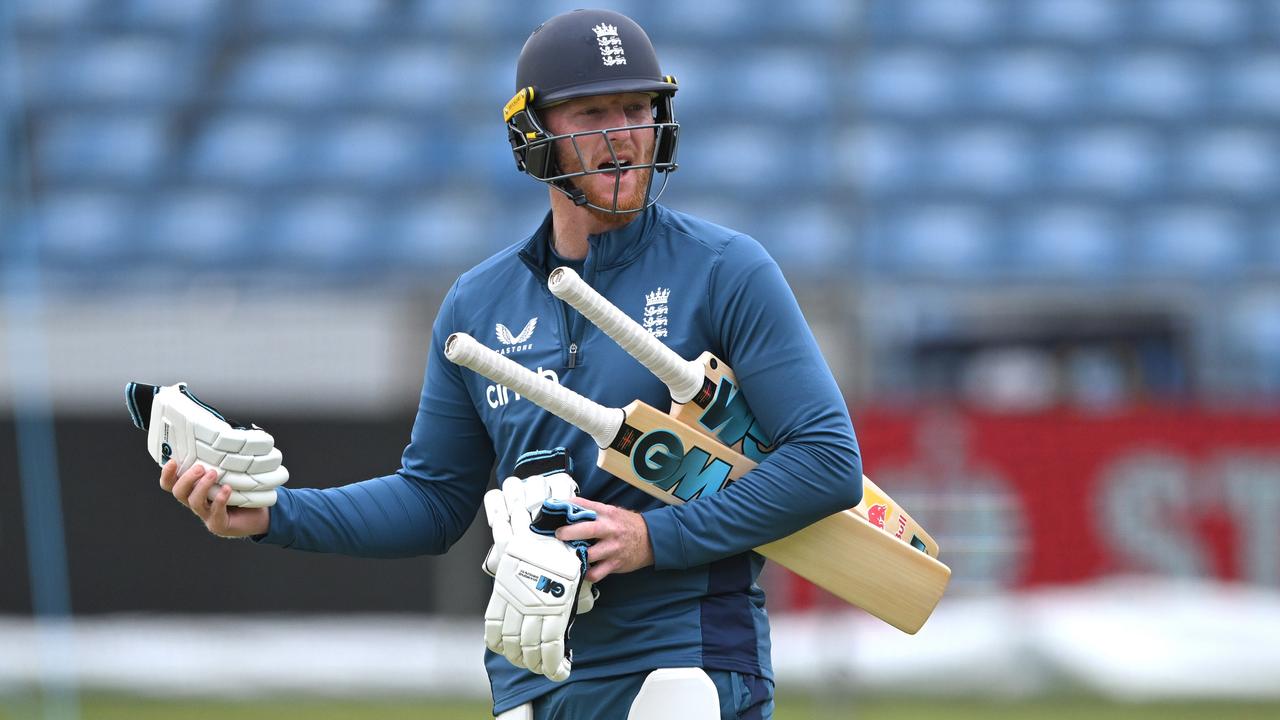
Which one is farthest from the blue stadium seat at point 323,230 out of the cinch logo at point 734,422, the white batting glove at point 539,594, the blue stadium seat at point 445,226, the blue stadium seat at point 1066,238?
the white batting glove at point 539,594

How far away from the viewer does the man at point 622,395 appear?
7.25 feet

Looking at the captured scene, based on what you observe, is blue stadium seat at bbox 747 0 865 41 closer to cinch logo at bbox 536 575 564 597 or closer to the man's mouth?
the man's mouth

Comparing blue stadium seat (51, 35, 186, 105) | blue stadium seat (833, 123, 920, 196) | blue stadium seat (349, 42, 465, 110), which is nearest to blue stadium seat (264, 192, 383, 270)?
blue stadium seat (349, 42, 465, 110)

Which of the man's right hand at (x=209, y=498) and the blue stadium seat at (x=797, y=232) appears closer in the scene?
the man's right hand at (x=209, y=498)

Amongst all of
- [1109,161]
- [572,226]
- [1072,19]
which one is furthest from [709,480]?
[1072,19]

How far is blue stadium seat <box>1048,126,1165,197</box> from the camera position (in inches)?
432

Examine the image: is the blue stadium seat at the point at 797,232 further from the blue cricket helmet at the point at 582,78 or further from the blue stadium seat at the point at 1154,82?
the blue cricket helmet at the point at 582,78

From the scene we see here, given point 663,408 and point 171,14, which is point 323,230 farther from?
point 663,408

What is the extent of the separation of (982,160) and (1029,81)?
0.84 metres

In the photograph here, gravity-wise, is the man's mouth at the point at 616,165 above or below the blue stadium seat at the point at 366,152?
below

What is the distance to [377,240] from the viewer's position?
418 inches

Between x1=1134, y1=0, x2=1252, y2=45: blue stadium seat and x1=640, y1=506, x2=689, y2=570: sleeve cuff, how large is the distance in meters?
10.4

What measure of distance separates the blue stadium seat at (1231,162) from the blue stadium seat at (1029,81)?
0.84m

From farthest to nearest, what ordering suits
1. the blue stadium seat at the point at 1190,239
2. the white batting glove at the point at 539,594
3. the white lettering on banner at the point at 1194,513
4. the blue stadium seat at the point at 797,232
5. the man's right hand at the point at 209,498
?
1. the blue stadium seat at the point at 1190,239
2. the blue stadium seat at the point at 797,232
3. the white lettering on banner at the point at 1194,513
4. the man's right hand at the point at 209,498
5. the white batting glove at the point at 539,594
